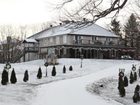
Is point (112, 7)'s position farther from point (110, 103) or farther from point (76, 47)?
point (76, 47)

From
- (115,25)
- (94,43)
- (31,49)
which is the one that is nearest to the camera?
(115,25)

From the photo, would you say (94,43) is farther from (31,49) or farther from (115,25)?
(115,25)

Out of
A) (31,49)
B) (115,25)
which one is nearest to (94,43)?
(31,49)

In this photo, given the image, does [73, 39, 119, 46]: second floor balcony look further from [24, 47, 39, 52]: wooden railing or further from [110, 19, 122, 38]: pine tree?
[24, 47, 39, 52]: wooden railing

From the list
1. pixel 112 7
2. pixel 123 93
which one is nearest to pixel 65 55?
pixel 123 93

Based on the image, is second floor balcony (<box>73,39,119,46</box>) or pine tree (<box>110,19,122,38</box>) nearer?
pine tree (<box>110,19,122,38</box>)

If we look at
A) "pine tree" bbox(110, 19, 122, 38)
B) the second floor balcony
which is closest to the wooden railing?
the second floor balcony

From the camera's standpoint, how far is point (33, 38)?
270 feet

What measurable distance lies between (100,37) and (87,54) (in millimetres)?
5125

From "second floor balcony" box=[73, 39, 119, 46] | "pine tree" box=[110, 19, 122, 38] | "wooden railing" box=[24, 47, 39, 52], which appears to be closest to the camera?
"pine tree" box=[110, 19, 122, 38]

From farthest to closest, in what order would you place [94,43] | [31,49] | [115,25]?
[31,49], [94,43], [115,25]

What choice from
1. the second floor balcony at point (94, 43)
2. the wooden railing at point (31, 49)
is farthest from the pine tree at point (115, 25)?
the wooden railing at point (31, 49)

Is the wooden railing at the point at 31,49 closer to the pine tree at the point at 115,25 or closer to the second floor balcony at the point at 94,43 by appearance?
the second floor balcony at the point at 94,43

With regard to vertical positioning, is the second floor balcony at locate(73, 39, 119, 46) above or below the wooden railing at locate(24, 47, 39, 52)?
above
